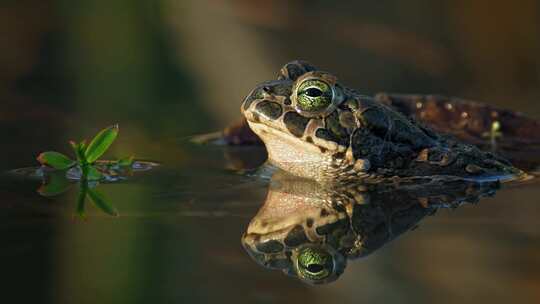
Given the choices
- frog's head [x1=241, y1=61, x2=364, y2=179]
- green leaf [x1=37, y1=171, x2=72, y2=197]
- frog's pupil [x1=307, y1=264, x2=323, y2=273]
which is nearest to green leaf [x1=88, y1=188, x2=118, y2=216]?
green leaf [x1=37, y1=171, x2=72, y2=197]

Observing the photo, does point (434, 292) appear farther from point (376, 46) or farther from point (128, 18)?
point (376, 46)

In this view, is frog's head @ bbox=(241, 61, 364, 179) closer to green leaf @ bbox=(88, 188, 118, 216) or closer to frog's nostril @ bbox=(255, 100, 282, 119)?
frog's nostril @ bbox=(255, 100, 282, 119)

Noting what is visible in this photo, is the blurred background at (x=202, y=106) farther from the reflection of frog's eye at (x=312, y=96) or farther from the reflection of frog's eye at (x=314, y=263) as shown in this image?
the reflection of frog's eye at (x=312, y=96)

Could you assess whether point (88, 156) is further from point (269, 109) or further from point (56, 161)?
point (269, 109)

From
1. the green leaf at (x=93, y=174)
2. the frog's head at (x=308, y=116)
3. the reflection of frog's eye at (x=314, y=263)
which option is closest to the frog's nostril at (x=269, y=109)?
the frog's head at (x=308, y=116)

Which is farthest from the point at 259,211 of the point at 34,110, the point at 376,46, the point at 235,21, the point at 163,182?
the point at 376,46

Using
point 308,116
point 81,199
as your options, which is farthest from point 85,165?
point 308,116

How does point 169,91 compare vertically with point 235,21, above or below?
below
